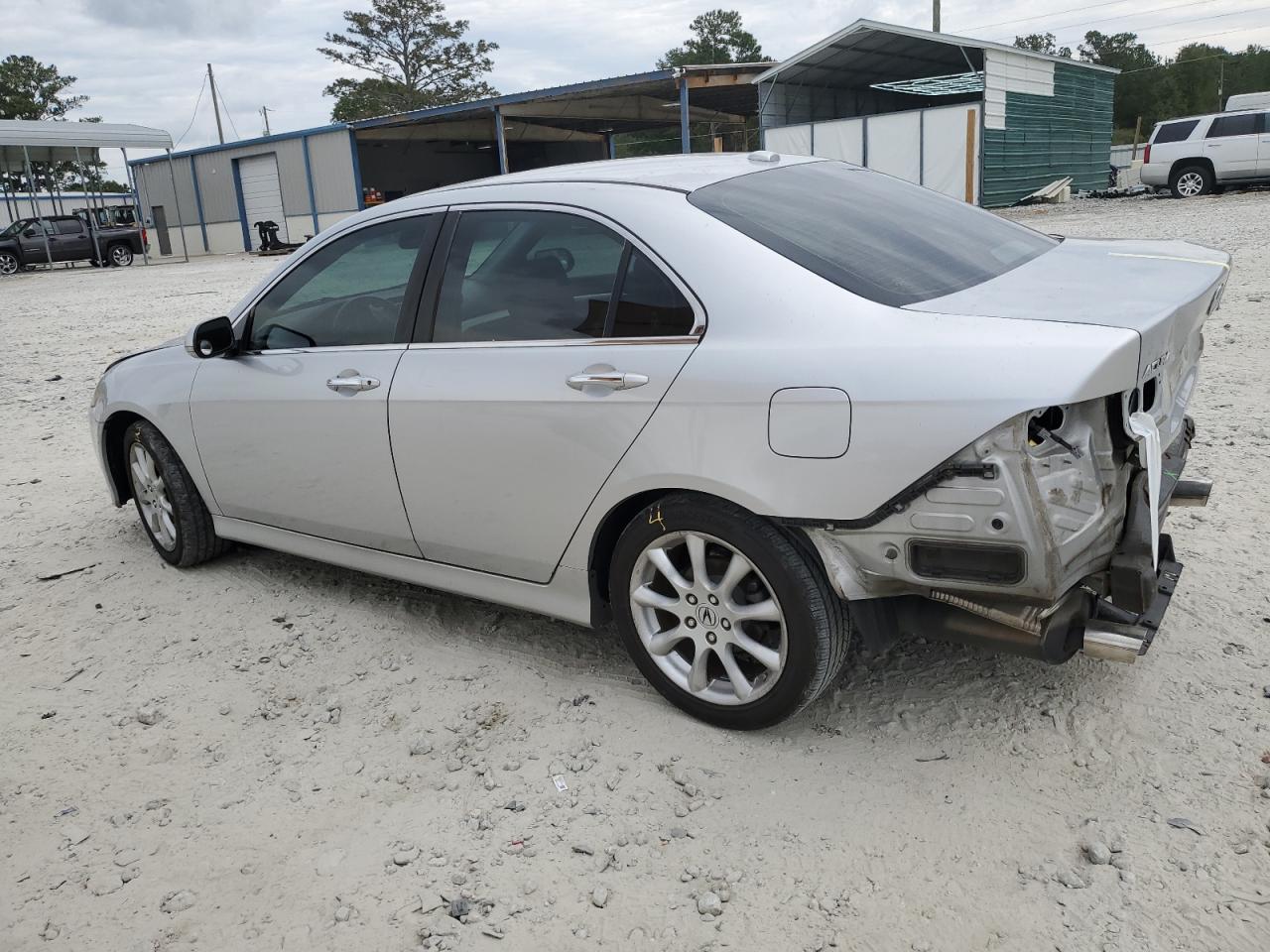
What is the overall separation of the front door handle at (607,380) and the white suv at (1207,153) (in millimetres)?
21841

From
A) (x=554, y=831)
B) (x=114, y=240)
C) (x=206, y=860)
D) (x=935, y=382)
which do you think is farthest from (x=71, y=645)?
(x=114, y=240)

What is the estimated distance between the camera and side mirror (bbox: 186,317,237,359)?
3.86 meters

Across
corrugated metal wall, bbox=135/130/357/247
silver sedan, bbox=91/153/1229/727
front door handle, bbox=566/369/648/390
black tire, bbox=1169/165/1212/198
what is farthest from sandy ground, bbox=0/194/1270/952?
corrugated metal wall, bbox=135/130/357/247

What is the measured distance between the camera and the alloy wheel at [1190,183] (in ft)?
69.4

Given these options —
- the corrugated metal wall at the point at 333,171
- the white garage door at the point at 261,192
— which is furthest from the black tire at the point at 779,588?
the white garage door at the point at 261,192

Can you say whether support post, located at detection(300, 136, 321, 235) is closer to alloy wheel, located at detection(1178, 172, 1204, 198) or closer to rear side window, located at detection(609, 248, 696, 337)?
alloy wheel, located at detection(1178, 172, 1204, 198)

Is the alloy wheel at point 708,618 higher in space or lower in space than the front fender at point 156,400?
lower

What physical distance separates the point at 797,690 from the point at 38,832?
2.14 metres

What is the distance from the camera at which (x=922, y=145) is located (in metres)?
23.7

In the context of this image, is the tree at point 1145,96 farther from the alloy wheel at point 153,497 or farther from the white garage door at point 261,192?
the alloy wheel at point 153,497

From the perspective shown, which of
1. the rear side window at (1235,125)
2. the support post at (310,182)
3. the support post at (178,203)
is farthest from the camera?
the support post at (178,203)

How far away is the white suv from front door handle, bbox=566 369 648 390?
71.7ft

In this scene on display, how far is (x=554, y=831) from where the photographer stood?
8.55ft

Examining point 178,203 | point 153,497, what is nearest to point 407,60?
point 178,203
